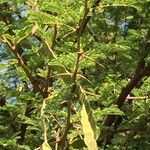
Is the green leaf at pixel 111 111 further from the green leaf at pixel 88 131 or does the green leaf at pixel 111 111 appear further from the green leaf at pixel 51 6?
the green leaf at pixel 88 131

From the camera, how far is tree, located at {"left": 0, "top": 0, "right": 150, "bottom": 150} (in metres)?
4.73

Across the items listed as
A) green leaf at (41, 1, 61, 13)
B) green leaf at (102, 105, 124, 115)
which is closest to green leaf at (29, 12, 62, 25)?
green leaf at (41, 1, 61, 13)

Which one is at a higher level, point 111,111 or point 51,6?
point 51,6

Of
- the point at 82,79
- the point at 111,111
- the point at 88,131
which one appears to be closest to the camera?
the point at 88,131

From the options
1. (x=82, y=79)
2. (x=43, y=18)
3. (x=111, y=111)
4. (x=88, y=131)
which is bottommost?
(x=111, y=111)

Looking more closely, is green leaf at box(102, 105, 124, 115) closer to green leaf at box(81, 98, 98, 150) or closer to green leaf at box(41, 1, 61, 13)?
green leaf at box(41, 1, 61, 13)

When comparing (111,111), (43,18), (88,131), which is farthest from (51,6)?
(111,111)

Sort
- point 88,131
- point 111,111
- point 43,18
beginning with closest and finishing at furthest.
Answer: point 88,131 → point 43,18 → point 111,111

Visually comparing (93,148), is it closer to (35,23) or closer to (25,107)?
(35,23)

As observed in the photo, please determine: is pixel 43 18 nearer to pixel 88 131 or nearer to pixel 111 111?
pixel 88 131

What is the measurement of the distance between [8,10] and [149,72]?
81.2 inches

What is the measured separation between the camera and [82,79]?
18.9 feet

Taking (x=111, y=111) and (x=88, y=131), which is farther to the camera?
(x=111, y=111)

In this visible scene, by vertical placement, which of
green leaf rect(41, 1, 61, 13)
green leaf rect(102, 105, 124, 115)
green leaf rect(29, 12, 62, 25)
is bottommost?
green leaf rect(102, 105, 124, 115)
